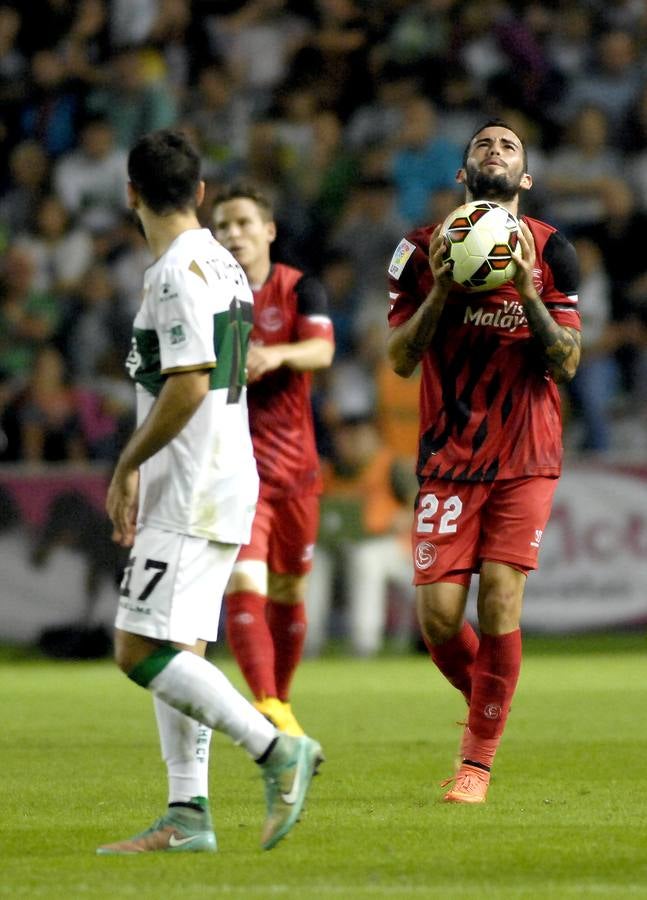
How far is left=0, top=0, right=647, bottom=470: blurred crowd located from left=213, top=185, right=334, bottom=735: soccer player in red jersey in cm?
576

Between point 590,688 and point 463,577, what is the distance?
15.8 ft

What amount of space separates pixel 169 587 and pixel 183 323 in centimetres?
76

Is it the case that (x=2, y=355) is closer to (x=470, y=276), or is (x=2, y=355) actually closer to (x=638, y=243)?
(x=638, y=243)

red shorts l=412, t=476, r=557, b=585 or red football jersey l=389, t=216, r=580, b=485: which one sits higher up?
red football jersey l=389, t=216, r=580, b=485

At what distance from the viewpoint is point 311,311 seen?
8.91m

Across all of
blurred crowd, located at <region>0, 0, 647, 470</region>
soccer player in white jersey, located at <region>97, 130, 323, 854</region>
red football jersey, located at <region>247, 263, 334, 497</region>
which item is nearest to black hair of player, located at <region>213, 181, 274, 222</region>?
red football jersey, located at <region>247, 263, 334, 497</region>

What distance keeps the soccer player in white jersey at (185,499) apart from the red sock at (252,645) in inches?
106

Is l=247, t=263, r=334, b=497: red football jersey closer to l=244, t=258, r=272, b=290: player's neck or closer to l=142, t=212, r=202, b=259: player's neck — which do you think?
l=244, t=258, r=272, b=290: player's neck

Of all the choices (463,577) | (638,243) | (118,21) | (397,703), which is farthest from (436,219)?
(463,577)

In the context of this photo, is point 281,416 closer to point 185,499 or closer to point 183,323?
point 185,499

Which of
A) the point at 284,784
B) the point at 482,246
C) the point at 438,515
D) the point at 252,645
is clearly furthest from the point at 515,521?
the point at 284,784

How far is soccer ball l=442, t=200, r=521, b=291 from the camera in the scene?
6.50 m

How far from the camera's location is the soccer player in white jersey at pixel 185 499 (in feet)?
17.2

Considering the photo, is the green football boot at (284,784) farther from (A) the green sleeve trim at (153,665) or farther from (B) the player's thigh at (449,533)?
(B) the player's thigh at (449,533)
